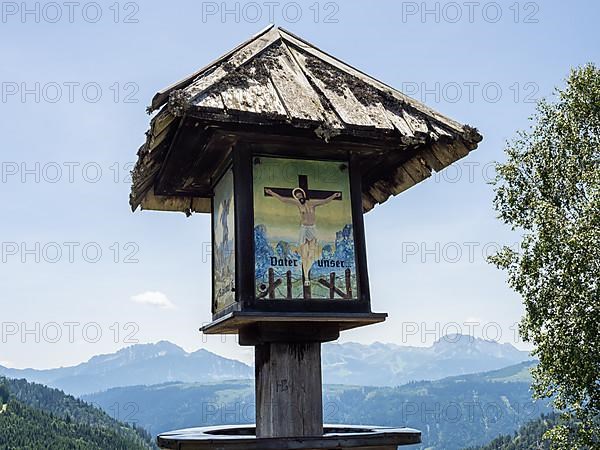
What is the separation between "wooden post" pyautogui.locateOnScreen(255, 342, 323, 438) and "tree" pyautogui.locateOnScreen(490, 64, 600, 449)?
40.9ft

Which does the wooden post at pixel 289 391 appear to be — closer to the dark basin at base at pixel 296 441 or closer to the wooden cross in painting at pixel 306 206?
the dark basin at base at pixel 296 441

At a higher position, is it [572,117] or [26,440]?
[572,117]

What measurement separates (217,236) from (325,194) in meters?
1.10

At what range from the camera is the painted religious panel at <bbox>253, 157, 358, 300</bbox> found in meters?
4.66

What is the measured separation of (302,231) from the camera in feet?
15.8

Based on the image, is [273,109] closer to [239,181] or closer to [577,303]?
[239,181]

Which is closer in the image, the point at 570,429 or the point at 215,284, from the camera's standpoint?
the point at 215,284

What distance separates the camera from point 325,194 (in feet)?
16.3

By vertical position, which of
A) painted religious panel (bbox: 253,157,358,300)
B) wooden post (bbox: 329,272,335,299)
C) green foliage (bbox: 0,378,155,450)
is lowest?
green foliage (bbox: 0,378,155,450)

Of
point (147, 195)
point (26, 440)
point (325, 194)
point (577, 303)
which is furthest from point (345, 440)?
point (26, 440)

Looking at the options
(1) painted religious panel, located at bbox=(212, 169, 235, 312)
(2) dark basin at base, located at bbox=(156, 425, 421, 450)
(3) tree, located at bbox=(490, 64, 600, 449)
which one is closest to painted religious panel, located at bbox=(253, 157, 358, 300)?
(1) painted religious panel, located at bbox=(212, 169, 235, 312)

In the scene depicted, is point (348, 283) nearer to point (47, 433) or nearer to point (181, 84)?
point (181, 84)

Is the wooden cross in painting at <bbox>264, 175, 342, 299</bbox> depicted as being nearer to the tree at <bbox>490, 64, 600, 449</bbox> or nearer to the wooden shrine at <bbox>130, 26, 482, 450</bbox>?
the wooden shrine at <bbox>130, 26, 482, 450</bbox>

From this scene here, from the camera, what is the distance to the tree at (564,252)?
1575 cm
